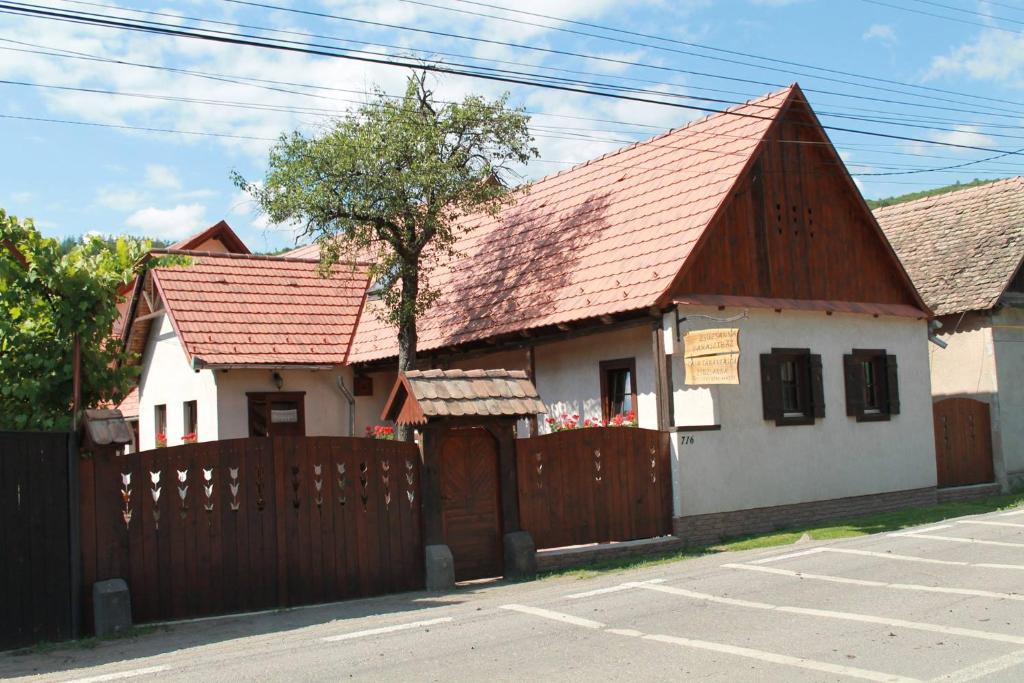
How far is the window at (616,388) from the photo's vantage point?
17484 mm

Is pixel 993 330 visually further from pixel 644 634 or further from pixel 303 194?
pixel 644 634

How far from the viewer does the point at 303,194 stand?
17422 millimetres

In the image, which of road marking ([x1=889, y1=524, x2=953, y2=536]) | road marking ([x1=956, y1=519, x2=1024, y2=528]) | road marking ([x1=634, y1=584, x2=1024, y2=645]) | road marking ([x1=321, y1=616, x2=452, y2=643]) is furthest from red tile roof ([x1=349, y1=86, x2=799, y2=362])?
road marking ([x1=321, y1=616, x2=452, y2=643])

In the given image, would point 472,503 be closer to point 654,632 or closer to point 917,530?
point 654,632

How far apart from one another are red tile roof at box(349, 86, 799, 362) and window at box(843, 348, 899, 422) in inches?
167

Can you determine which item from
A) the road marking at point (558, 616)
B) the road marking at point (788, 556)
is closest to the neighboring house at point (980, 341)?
the road marking at point (788, 556)

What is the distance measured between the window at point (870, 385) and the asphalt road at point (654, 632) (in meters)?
5.99

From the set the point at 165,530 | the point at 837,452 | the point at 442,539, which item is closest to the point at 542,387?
the point at 837,452

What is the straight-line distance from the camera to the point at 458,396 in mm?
12945

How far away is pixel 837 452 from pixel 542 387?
5.30 m

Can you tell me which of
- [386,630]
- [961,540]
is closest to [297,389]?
[386,630]

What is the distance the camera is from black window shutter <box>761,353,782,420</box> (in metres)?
17.2

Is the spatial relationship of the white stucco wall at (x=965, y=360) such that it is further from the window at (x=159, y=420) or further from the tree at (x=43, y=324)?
the tree at (x=43, y=324)

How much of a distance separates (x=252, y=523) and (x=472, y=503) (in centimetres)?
292
